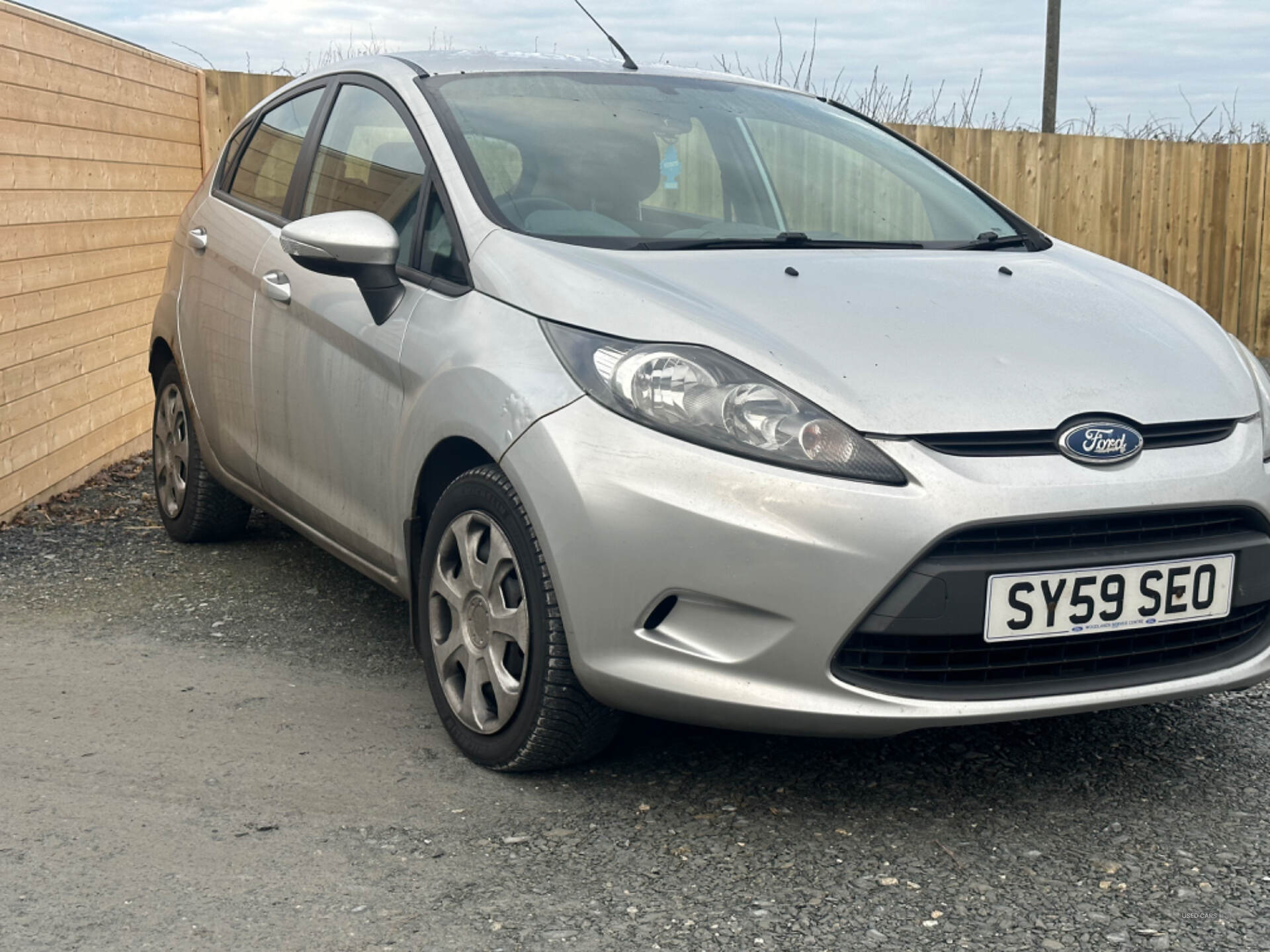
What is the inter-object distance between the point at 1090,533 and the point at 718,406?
74cm

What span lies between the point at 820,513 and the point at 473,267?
1.09 meters

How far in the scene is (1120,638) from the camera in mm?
2852

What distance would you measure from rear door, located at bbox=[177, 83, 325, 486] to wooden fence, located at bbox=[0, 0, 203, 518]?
1.38 meters

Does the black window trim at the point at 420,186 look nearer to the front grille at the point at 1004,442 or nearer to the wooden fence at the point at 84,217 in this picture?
the wooden fence at the point at 84,217

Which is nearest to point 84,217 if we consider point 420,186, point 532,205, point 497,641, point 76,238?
point 76,238

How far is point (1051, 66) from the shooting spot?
1819 centimetres

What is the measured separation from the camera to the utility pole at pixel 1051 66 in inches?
716

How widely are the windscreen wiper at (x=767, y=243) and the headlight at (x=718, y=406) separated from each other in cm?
53

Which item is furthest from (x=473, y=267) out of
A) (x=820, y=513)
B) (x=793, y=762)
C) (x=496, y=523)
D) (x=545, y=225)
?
(x=793, y=762)

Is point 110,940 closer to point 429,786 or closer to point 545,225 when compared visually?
point 429,786

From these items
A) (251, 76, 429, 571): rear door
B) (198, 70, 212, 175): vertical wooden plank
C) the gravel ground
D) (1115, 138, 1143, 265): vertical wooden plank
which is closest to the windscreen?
(251, 76, 429, 571): rear door

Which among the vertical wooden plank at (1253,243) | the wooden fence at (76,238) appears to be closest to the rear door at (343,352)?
the wooden fence at (76,238)

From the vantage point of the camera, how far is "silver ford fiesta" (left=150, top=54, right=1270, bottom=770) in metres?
2.70

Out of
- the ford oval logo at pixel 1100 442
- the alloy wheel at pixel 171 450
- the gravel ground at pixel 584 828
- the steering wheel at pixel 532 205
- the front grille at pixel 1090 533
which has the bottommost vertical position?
the gravel ground at pixel 584 828
